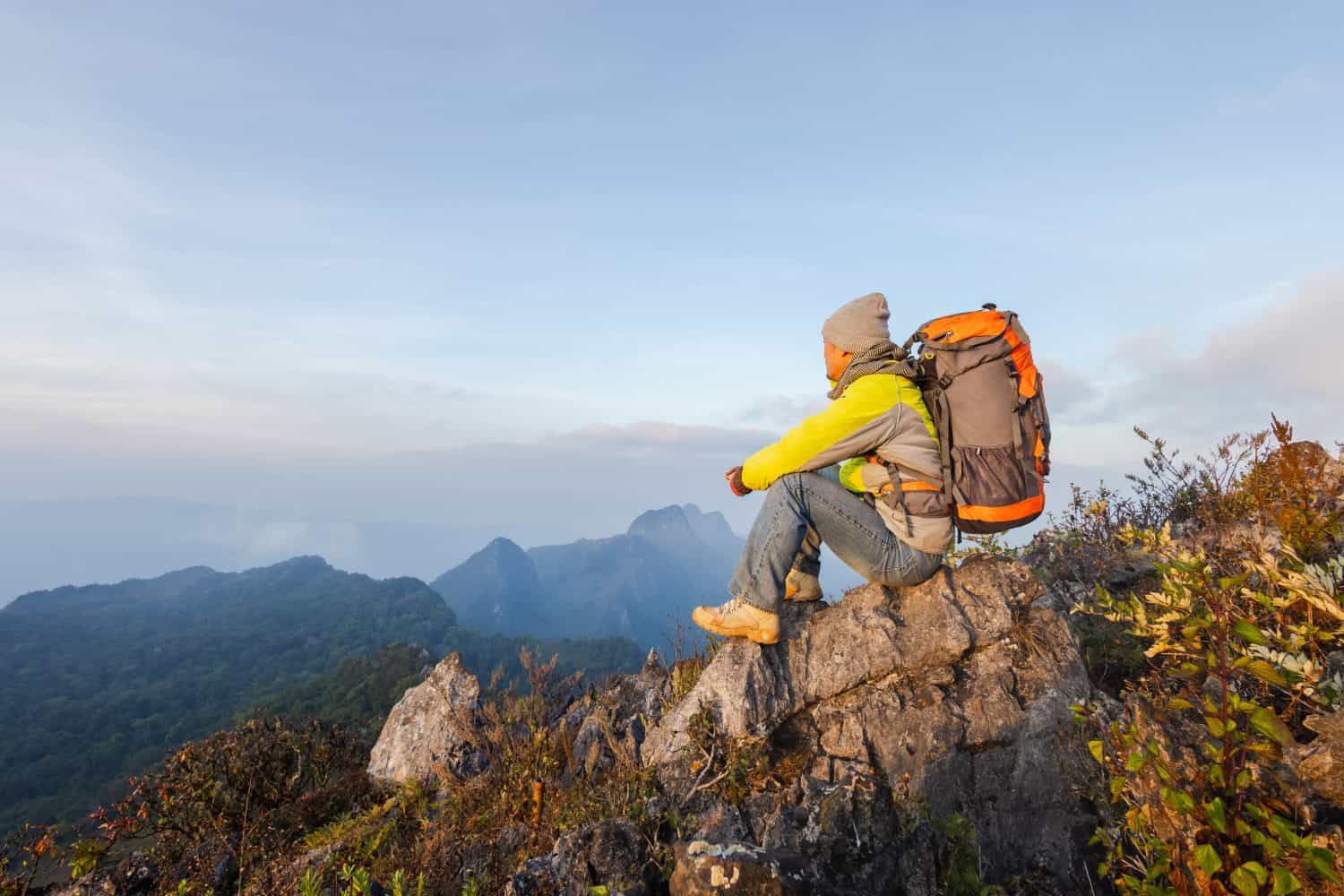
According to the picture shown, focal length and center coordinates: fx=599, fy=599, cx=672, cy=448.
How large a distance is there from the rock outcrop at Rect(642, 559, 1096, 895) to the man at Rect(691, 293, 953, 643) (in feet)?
1.40

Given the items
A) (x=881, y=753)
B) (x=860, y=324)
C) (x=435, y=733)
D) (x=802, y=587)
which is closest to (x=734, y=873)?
(x=881, y=753)

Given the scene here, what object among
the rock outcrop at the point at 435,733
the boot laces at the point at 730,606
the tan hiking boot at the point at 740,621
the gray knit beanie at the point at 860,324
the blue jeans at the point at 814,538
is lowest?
the rock outcrop at the point at 435,733

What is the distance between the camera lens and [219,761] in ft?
20.5

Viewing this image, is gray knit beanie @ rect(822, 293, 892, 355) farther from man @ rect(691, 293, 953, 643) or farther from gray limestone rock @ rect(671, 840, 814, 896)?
gray limestone rock @ rect(671, 840, 814, 896)

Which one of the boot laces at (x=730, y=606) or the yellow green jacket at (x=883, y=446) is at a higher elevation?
the yellow green jacket at (x=883, y=446)

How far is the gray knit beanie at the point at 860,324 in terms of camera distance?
434 cm

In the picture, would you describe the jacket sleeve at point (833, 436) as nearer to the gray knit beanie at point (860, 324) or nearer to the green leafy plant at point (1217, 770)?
the gray knit beanie at point (860, 324)

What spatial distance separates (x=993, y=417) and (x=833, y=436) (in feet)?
3.48

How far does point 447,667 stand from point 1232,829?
7.50 metres

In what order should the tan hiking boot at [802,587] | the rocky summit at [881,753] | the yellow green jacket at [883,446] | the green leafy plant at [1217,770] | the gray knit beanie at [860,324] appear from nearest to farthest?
the green leafy plant at [1217,770] → the rocky summit at [881,753] → the yellow green jacket at [883,446] → the gray knit beanie at [860,324] → the tan hiking boot at [802,587]

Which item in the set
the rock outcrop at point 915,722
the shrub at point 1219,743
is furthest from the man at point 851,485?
the shrub at point 1219,743

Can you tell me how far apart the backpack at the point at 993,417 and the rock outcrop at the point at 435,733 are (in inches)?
213

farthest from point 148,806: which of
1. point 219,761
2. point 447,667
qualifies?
point 447,667

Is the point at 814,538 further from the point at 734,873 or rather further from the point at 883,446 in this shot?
the point at 734,873
